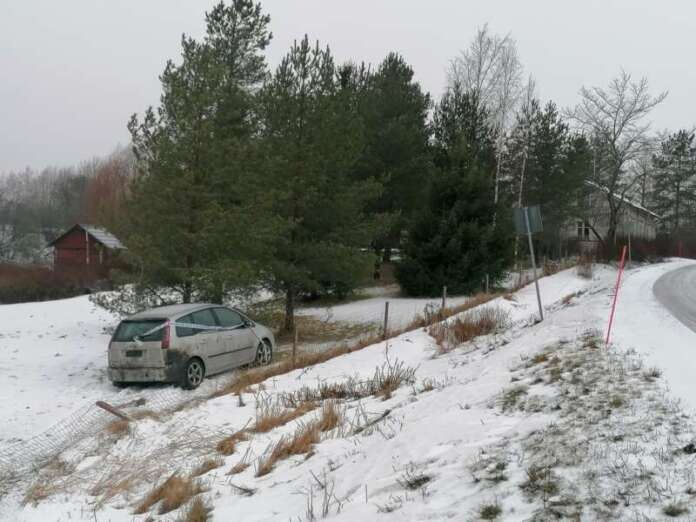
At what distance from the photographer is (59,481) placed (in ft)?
21.9

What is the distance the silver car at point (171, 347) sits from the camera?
39.0 ft

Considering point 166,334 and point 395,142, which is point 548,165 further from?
point 166,334

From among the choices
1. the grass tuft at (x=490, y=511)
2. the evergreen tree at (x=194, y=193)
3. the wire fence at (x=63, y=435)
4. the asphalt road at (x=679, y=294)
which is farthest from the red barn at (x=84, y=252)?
the grass tuft at (x=490, y=511)

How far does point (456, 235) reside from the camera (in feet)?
88.7

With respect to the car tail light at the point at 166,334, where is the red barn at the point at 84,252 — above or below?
above

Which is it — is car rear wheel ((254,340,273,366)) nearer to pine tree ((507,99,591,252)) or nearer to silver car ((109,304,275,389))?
silver car ((109,304,275,389))

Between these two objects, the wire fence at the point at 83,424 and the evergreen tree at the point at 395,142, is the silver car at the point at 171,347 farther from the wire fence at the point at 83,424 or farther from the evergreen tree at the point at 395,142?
the evergreen tree at the point at 395,142

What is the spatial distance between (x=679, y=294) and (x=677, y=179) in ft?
155

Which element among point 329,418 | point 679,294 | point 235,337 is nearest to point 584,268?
point 679,294

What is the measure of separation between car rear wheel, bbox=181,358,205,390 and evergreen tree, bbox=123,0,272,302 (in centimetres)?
379

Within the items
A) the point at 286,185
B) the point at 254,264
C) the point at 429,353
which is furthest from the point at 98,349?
the point at 429,353

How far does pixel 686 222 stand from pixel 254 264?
57502mm

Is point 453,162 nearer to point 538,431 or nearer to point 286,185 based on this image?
point 286,185

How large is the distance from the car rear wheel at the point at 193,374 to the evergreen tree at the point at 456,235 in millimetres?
16293
